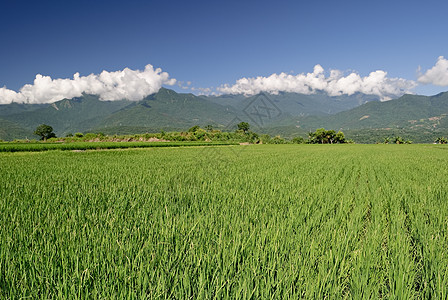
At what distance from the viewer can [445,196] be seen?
413 cm

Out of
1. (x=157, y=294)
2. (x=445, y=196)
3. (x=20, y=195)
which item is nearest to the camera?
(x=157, y=294)

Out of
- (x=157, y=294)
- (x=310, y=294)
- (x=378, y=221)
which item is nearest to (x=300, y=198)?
(x=378, y=221)

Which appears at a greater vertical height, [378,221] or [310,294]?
[310,294]

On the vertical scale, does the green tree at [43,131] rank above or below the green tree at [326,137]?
above

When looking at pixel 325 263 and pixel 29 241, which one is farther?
pixel 29 241

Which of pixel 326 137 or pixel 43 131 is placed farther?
pixel 43 131

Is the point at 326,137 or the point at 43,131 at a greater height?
the point at 43,131

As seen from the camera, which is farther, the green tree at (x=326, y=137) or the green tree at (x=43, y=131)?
the green tree at (x=43, y=131)

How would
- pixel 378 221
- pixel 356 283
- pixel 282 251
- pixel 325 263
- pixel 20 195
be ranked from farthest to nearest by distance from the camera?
→ 1. pixel 20 195
2. pixel 378 221
3. pixel 282 251
4. pixel 325 263
5. pixel 356 283

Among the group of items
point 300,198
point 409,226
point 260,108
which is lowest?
point 409,226

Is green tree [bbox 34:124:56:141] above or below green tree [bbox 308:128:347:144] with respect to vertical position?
above

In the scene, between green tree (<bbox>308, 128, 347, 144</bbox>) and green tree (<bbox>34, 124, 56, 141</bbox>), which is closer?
green tree (<bbox>308, 128, 347, 144</bbox>)

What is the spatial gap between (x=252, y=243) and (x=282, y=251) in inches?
10.0

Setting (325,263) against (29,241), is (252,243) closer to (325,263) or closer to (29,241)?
(325,263)
